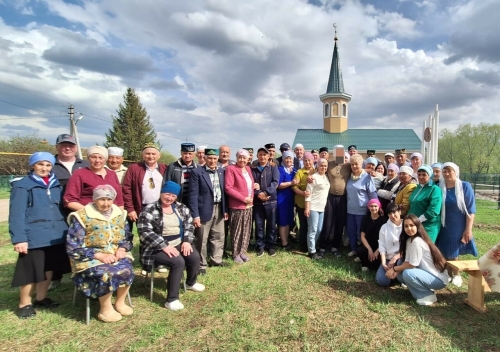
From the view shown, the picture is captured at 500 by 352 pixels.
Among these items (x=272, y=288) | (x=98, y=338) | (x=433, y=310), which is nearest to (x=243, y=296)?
(x=272, y=288)

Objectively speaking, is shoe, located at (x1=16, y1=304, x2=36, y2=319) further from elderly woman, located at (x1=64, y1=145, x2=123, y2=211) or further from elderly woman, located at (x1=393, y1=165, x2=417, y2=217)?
elderly woman, located at (x1=393, y1=165, x2=417, y2=217)

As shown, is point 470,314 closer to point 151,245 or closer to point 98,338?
point 151,245

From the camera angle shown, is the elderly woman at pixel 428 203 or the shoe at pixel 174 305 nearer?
the shoe at pixel 174 305

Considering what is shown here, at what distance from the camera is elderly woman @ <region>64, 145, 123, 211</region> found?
3.43 meters

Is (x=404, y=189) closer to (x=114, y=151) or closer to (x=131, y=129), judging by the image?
(x=114, y=151)

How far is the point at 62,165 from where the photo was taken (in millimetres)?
3811

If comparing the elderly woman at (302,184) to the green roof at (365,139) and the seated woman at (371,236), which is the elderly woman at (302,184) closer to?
the seated woman at (371,236)

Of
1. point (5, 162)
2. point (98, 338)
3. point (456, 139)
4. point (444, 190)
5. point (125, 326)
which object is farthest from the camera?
point (456, 139)

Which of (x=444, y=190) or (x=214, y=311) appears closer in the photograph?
(x=214, y=311)

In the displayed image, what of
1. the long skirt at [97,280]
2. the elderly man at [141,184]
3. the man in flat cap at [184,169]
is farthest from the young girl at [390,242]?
the long skirt at [97,280]

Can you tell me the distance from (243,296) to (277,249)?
6.61ft

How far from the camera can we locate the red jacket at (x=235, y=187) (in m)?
4.79

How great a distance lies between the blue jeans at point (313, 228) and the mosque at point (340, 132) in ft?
100

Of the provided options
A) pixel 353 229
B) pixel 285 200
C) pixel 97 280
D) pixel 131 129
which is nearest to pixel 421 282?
pixel 353 229
